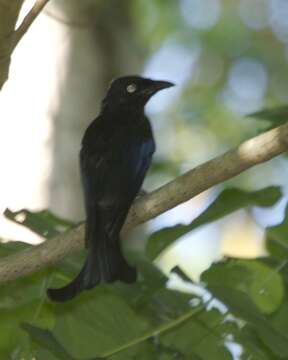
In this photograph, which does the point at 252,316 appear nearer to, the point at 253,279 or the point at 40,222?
the point at 253,279

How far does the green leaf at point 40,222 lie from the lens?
3982 millimetres

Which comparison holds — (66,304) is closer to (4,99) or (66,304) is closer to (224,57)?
(4,99)

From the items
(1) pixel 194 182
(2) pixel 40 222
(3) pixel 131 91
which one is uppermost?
(1) pixel 194 182

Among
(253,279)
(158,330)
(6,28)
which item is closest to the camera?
(6,28)

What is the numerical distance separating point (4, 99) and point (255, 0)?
8468mm

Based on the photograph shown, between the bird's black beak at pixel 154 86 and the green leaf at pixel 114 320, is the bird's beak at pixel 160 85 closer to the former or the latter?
the bird's black beak at pixel 154 86

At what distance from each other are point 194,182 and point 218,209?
12.3 inches

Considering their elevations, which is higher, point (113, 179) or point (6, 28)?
point (6, 28)

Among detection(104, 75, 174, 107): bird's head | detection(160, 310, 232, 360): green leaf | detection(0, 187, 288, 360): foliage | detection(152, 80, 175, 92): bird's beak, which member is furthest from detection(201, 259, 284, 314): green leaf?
detection(104, 75, 174, 107): bird's head

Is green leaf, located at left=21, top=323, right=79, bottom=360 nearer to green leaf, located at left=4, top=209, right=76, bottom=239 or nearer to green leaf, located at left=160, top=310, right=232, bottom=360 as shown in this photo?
green leaf, located at left=160, top=310, right=232, bottom=360

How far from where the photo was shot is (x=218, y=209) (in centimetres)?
394

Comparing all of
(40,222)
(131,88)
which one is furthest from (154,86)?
(40,222)

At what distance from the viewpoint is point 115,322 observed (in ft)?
12.5

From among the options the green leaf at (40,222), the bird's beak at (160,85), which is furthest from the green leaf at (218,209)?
the bird's beak at (160,85)
